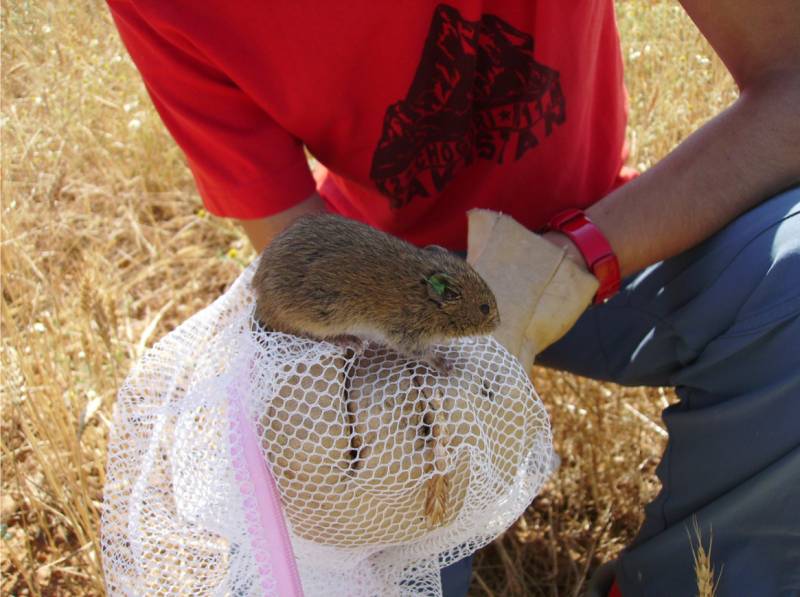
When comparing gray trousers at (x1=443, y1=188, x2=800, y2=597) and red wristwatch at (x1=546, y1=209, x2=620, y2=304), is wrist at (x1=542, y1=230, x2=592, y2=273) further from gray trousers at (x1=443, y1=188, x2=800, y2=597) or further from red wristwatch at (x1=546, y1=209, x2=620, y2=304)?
gray trousers at (x1=443, y1=188, x2=800, y2=597)

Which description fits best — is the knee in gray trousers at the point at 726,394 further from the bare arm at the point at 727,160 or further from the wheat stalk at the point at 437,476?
the wheat stalk at the point at 437,476

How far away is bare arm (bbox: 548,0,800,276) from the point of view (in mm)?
2141

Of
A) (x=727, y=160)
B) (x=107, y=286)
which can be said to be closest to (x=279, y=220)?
(x=727, y=160)

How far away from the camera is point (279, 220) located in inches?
96.7

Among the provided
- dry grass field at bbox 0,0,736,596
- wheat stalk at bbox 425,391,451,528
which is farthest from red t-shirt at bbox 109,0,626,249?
wheat stalk at bbox 425,391,451,528

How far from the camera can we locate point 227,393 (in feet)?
5.43

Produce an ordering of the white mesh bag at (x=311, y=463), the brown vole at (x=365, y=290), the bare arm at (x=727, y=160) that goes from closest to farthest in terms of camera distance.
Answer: the white mesh bag at (x=311, y=463) < the brown vole at (x=365, y=290) < the bare arm at (x=727, y=160)

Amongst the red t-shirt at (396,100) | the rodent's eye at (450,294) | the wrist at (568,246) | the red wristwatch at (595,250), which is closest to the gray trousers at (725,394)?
the red wristwatch at (595,250)

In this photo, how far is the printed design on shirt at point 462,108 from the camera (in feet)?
7.46

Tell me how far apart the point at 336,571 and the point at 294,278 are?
0.77 meters

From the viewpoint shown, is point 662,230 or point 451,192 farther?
point 451,192

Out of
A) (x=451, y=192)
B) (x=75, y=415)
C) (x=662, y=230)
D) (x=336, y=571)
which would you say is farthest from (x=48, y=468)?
(x=662, y=230)

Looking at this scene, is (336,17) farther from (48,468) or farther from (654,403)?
(654,403)

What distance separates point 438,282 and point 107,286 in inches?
94.5
